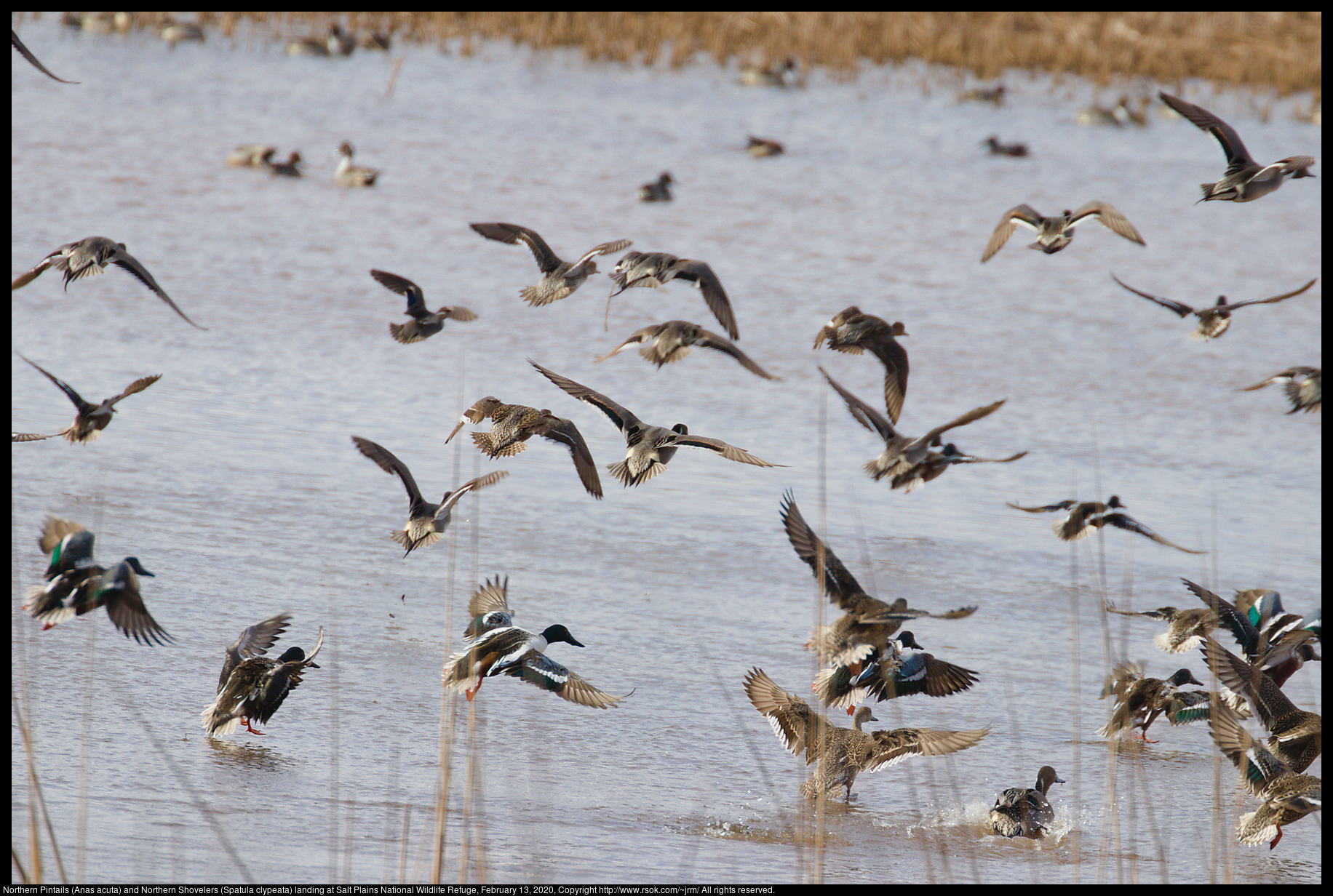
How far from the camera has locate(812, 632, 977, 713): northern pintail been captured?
4840 millimetres

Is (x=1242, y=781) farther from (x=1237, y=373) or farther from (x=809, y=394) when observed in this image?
(x=1237, y=373)

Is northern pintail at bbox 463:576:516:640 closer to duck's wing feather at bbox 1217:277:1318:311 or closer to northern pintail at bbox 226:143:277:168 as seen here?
duck's wing feather at bbox 1217:277:1318:311

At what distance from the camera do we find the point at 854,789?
480 cm

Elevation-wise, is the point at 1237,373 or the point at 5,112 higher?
the point at 5,112

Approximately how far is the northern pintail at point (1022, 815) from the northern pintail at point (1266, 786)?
0.58 meters

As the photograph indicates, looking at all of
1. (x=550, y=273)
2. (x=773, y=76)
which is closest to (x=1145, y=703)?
(x=550, y=273)

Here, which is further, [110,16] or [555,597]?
[110,16]

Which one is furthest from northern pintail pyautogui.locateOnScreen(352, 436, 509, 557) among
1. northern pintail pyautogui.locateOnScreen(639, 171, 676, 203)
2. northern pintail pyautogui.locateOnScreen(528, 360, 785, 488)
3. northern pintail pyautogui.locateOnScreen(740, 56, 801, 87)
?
northern pintail pyautogui.locateOnScreen(740, 56, 801, 87)

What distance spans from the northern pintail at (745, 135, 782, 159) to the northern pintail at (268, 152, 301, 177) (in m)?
4.77

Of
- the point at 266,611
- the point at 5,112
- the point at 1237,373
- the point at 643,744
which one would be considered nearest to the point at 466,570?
the point at 266,611

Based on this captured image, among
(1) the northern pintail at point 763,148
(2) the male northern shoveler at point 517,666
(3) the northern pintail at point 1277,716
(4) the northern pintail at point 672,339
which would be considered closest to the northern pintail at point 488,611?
(2) the male northern shoveler at point 517,666

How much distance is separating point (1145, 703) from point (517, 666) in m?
2.26

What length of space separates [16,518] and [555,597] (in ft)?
7.83

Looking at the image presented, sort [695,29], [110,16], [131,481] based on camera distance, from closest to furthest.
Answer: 1. [131,481]
2. [110,16]
3. [695,29]
